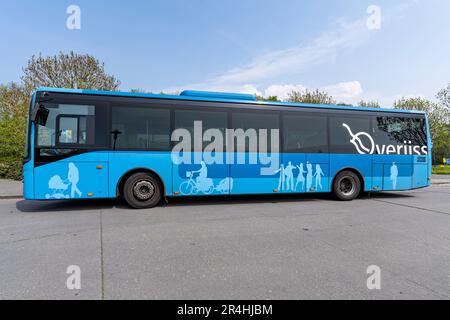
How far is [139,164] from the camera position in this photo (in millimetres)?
7125

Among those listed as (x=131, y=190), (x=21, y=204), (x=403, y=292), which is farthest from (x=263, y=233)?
(x=21, y=204)

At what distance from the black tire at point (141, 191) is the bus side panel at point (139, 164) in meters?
0.23

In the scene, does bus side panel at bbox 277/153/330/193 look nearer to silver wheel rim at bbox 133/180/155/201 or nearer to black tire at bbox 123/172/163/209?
black tire at bbox 123/172/163/209

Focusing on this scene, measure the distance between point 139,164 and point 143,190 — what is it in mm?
747

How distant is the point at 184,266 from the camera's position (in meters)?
3.40

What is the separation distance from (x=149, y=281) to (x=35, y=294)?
116cm

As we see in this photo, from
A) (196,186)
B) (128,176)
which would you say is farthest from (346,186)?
(128,176)

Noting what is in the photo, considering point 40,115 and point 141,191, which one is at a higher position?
point 40,115

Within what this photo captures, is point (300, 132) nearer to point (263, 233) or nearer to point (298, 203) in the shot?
point (298, 203)

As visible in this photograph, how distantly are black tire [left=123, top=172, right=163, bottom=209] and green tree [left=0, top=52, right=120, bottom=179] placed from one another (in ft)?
40.1

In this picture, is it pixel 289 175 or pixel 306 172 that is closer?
pixel 289 175

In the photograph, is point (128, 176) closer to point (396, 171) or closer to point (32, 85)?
point (396, 171)
